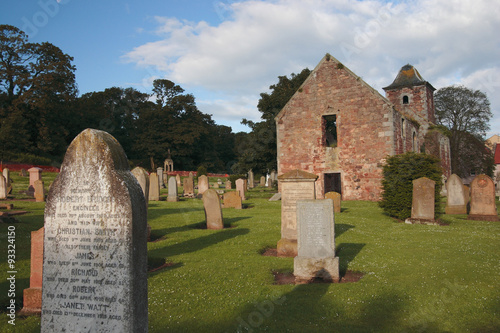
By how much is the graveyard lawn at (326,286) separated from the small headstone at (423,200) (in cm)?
145

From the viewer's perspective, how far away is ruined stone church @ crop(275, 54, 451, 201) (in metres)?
21.0

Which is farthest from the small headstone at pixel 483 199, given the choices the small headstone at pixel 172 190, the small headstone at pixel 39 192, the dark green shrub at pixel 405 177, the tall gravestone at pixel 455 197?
the small headstone at pixel 39 192

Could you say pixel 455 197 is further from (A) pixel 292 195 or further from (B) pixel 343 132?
(A) pixel 292 195

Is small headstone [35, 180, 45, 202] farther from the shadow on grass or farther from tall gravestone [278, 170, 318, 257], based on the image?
tall gravestone [278, 170, 318, 257]

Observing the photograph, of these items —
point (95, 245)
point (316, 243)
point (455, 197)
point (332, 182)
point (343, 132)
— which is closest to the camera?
point (95, 245)

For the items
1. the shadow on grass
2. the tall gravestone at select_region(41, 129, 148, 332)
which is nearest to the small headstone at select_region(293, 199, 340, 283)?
the shadow on grass

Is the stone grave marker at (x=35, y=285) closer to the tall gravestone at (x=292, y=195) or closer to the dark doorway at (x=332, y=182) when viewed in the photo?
the tall gravestone at (x=292, y=195)

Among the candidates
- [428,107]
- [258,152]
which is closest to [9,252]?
[258,152]

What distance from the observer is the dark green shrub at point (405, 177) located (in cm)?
1348

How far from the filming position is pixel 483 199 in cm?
1335

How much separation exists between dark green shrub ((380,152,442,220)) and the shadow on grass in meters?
6.51

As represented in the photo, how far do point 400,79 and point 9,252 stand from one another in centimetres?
3470

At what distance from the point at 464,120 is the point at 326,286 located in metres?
47.5

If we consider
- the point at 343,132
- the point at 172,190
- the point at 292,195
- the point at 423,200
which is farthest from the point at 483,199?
the point at 172,190
